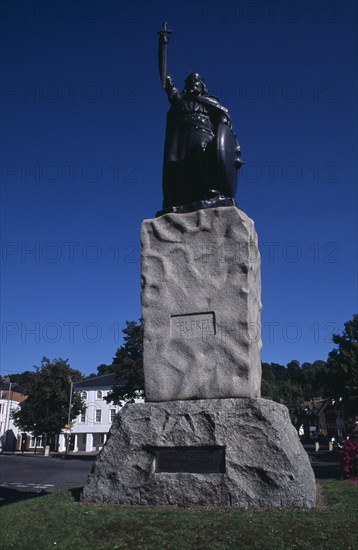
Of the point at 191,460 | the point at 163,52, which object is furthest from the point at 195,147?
the point at 191,460

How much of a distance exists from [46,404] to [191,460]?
133 ft

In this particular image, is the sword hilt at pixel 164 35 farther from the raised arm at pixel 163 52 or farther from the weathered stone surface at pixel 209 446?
the weathered stone surface at pixel 209 446

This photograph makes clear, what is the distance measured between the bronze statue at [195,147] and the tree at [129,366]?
22519mm

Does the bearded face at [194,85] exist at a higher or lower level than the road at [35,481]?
higher

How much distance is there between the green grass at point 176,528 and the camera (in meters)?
4.86

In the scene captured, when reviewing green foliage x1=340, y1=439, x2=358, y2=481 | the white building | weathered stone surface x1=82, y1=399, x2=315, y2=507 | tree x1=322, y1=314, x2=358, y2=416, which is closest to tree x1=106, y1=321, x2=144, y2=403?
tree x1=322, y1=314, x2=358, y2=416

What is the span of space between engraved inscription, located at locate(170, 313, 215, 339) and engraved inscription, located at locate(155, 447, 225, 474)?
5.12ft

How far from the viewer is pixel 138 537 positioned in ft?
16.8

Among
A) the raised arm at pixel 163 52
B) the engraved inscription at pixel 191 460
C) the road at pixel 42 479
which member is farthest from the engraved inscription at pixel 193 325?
the raised arm at pixel 163 52

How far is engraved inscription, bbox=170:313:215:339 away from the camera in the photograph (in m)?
7.31

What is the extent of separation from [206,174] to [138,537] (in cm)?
557

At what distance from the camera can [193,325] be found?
7.42m

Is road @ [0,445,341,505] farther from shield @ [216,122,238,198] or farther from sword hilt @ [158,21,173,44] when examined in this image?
sword hilt @ [158,21,173,44]

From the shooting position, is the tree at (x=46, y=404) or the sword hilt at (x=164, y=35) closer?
the sword hilt at (x=164, y=35)
